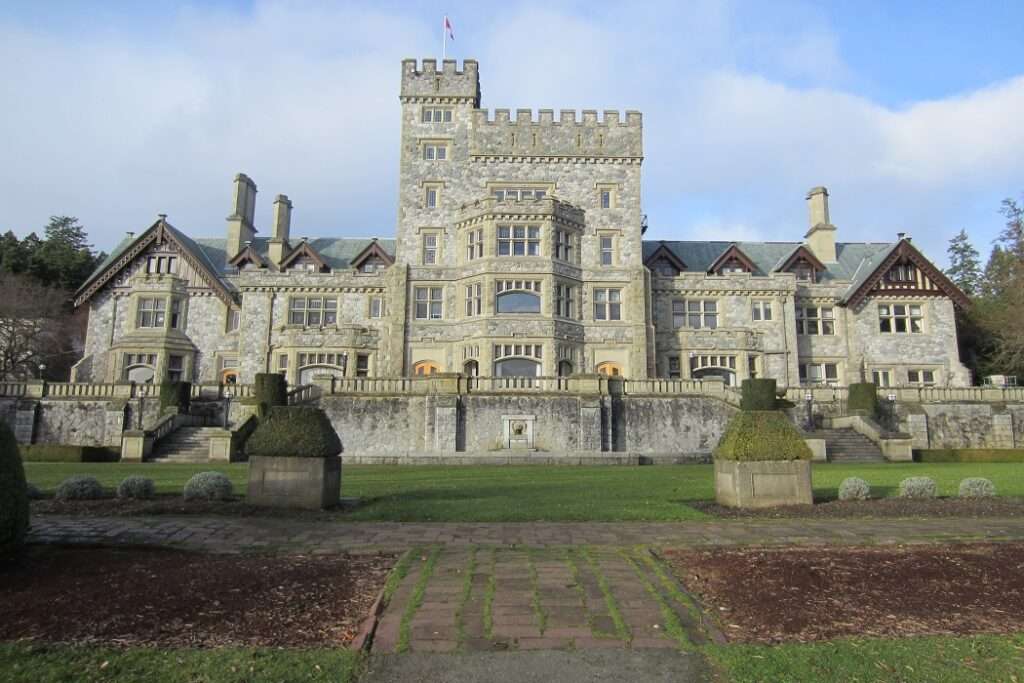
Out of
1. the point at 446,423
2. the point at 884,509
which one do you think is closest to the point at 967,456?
the point at 884,509

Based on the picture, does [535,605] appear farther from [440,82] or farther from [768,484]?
[440,82]

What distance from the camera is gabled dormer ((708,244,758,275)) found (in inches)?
1695

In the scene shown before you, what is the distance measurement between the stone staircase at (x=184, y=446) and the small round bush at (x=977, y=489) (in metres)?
25.3

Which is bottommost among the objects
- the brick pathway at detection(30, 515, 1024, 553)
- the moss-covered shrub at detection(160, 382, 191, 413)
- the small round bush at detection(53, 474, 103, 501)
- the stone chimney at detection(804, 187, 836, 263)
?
the brick pathway at detection(30, 515, 1024, 553)

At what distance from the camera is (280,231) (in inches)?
1821

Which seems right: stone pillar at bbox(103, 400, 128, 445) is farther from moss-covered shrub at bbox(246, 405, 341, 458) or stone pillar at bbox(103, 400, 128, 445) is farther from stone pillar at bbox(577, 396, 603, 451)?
moss-covered shrub at bbox(246, 405, 341, 458)

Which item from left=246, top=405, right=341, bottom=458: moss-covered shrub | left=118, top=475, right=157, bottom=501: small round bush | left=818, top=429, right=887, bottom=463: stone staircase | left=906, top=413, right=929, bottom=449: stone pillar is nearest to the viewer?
left=246, top=405, right=341, bottom=458: moss-covered shrub

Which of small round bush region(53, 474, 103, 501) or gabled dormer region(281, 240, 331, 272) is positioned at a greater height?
gabled dormer region(281, 240, 331, 272)

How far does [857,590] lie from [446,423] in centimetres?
2214

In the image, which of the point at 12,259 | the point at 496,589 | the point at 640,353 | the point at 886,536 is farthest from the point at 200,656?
the point at 12,259

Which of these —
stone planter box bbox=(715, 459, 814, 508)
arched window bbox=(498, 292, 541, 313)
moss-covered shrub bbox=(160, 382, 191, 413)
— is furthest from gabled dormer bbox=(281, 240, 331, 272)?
stone planter box bbox=(715, 459, 814, 508)

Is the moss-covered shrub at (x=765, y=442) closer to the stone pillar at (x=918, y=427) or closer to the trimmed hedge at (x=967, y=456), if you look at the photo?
the trimmed hedge at (x=967, y=456)

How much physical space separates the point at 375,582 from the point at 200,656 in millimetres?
2296

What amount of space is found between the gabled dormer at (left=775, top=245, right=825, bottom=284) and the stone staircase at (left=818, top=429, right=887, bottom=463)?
17.0 m
